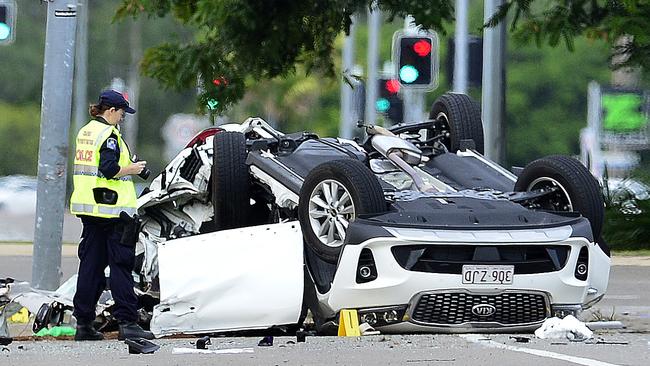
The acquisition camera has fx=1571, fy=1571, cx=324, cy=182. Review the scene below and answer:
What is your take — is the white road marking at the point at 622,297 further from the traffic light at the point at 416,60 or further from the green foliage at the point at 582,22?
the traffic light at the point at 416,60

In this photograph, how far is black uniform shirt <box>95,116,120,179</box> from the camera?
9875 mm

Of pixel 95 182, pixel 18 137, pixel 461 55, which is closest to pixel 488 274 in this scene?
pixel 95 182

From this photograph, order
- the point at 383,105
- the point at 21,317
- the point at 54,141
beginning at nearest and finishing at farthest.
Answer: the point at 21,317
the point at 54,141
the point at 383,105

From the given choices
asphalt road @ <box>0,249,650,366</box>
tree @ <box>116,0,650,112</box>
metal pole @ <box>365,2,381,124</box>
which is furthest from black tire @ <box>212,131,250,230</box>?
metal pole @ <box>365,2,381,124</box>

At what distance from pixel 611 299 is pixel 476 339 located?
15.4ft

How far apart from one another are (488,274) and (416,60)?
10140mm

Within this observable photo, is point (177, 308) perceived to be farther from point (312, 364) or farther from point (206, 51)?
point (206, 51)

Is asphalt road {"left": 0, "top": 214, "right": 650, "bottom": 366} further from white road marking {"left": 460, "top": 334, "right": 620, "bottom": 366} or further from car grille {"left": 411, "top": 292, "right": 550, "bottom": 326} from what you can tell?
car grille {"left": 411, "top": 292, "right": 550, "bottom": 326}

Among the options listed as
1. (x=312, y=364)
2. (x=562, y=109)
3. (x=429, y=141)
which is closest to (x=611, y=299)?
(x=429, y=141)

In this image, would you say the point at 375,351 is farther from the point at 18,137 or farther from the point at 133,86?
the point at 133,86

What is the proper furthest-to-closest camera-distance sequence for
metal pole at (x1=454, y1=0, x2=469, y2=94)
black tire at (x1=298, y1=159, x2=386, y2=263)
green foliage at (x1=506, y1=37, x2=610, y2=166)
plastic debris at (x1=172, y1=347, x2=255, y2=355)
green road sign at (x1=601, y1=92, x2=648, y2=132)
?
1. green foliage at (x1=506, y1=37, x2=610, y2=166)
2. green road sign at (x1=601, y1=92, x2=648, y2=132)
3. metal pole at (x1=454, y1=0, x2=469, y2=94)
4. black tire at (x1=298, y1=159, x2=386, y2=263)
5. plastic debris at (x1=172, y1=347, x2=255, y2=355)

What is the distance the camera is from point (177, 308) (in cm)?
Result: 975

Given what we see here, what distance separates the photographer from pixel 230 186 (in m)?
10.8

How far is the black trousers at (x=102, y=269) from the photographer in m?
9.91
